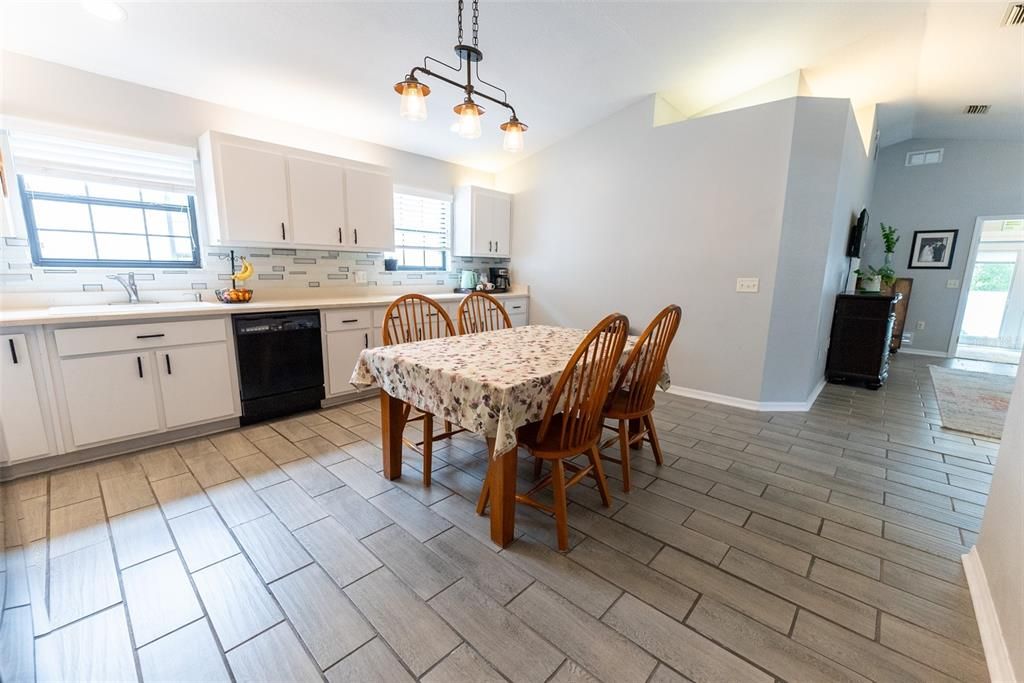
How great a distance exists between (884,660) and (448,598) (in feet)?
4.59

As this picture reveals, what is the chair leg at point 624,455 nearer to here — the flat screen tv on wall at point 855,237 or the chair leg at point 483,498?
the chair leg at point 483,498

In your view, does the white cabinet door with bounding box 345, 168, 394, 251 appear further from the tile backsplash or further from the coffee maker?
the coffee maker

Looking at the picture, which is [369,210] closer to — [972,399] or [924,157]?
[972,399]

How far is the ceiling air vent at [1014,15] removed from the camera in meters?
2.74

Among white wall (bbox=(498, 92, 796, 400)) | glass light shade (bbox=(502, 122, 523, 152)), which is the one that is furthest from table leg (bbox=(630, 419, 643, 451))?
glass light shade (bbox=(502, 122, 523, 152))

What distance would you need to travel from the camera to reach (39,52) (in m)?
2.30

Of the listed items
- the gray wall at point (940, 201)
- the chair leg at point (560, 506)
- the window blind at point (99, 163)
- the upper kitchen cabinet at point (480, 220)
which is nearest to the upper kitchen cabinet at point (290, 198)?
the window blind at point (99, 163)

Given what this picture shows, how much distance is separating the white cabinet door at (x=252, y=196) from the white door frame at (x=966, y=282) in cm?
852

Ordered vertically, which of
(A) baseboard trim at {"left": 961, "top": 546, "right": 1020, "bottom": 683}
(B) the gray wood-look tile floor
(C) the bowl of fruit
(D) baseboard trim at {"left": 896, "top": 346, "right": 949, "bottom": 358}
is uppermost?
(C) the bowl of fruit

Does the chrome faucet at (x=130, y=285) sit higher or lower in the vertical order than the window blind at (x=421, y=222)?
lower

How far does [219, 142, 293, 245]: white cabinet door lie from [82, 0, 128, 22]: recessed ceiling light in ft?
2.50

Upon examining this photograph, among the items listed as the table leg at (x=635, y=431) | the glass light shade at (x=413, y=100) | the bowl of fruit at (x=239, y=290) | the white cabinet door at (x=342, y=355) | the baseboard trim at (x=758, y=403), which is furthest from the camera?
the baseboard trim at (x=758, y=403)

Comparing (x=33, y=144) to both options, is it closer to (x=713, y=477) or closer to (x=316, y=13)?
(x=316, y=13)

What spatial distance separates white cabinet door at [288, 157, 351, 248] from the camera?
10.4ft
